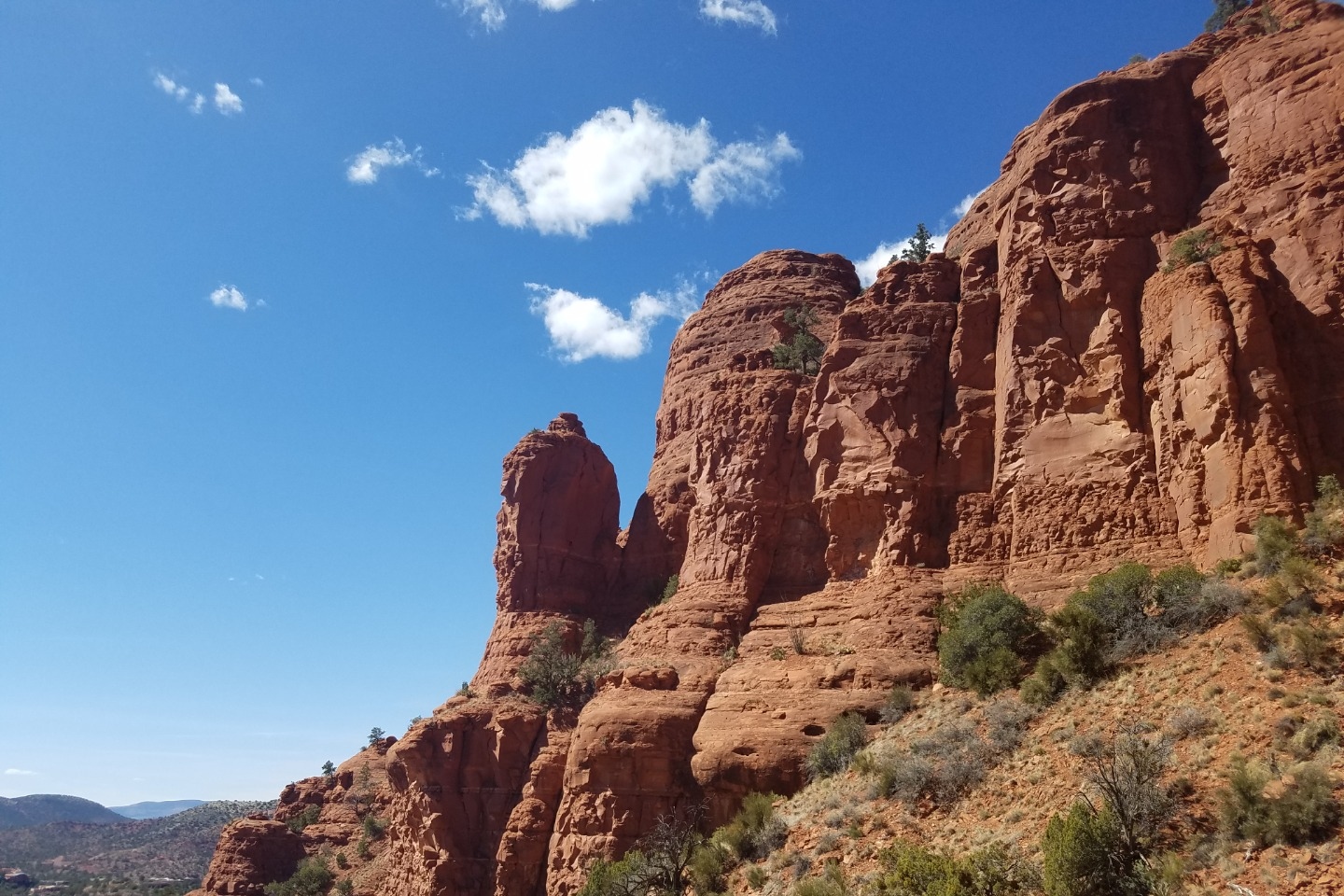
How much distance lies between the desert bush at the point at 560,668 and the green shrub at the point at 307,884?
14564 millimetres

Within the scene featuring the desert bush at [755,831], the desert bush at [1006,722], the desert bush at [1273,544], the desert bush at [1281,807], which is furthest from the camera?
the desert bush at [755,831]

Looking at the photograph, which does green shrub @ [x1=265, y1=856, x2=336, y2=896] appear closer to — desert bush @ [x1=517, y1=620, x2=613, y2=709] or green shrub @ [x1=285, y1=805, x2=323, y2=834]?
green shrub @ [x1=285, y1=805, x2=323, y2=834]

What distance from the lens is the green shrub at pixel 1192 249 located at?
27.7 m

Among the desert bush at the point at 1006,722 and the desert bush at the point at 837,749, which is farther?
the desert bush at the point at 837,749

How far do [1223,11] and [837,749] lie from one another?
31767 mm

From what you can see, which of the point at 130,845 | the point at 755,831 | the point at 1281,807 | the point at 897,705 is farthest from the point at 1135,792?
the point at 130,845

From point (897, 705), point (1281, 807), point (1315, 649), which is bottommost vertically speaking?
point (1281, 807)

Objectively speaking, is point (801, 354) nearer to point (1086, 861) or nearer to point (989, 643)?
point (989, 643)

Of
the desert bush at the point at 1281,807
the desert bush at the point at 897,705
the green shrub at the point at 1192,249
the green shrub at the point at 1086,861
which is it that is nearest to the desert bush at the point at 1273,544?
the desert bush at the point at 1281,807

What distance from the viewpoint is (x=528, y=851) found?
32719mm

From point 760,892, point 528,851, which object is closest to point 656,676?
point 528,851

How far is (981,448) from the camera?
31.9 meters

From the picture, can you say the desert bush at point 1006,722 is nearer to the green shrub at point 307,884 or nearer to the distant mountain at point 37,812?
the green shrub at point 307,884

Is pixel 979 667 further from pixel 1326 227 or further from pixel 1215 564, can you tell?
pixel 1326 227
